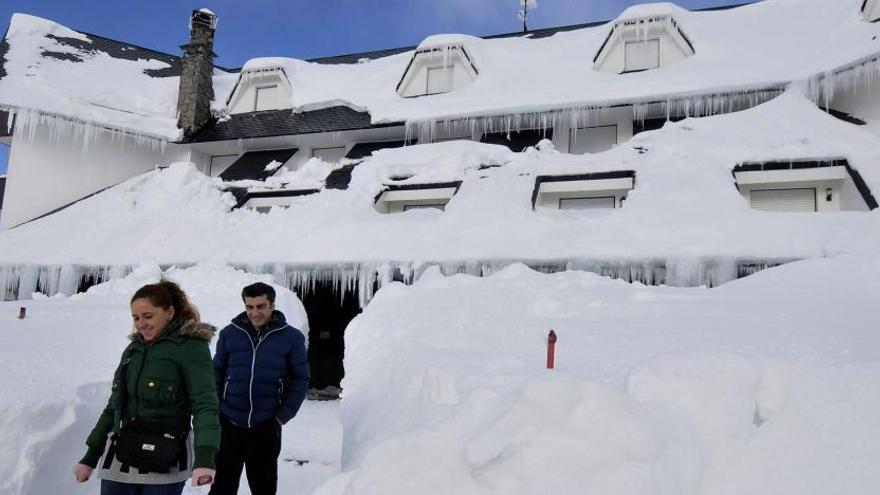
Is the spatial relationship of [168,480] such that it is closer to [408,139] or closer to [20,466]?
[20,466]

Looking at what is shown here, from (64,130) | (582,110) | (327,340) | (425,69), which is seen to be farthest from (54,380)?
(64,130)

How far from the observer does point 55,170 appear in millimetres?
16672

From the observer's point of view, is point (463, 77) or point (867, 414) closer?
point (867, 414)

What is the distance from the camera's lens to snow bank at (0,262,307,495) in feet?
14.0

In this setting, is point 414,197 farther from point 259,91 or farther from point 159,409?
point 159,409

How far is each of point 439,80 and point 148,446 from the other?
49.4 feet

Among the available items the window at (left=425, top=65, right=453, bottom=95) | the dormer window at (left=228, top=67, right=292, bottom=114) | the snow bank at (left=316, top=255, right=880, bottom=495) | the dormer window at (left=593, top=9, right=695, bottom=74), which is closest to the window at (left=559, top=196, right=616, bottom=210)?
the dormer window at (left=593, top=9, right=695, bottom=74)

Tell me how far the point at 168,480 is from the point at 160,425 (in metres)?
0.26

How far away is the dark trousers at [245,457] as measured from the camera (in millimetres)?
3764

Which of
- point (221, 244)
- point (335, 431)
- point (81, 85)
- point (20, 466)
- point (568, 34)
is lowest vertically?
point (335, 431)

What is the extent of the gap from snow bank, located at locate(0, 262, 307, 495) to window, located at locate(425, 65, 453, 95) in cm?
895

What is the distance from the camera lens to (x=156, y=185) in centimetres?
1533

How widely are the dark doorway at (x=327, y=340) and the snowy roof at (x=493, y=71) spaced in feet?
17.6

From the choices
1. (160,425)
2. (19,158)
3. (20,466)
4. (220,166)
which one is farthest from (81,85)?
(160,425)
